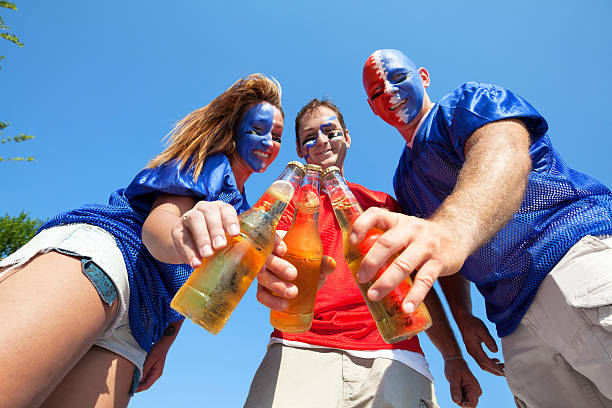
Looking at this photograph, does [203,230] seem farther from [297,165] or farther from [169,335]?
[169,335]

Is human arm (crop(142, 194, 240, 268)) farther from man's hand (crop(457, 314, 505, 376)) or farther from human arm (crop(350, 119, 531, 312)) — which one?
man's hand (crop(457, 314, 505, 376))

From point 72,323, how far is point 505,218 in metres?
1.93

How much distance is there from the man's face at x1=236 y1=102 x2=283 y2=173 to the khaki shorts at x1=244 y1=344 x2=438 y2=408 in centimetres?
152

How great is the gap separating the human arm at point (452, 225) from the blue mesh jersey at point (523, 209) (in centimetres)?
40

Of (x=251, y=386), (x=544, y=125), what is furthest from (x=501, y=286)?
(x=251, y=386)

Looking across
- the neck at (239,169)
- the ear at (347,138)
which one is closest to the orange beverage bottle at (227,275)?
the neck at (239,169)

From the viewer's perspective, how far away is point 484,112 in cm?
205

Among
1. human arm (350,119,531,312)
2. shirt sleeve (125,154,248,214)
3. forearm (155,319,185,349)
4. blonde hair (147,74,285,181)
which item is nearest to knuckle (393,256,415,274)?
human arm (350,119,531,312)

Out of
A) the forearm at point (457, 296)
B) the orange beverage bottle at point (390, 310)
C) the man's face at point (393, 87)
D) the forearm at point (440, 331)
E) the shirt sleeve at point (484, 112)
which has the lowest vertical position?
the forearm at point (440, 331)

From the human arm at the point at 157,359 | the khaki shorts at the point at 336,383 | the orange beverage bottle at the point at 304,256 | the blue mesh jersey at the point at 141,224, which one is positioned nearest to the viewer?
the orange beverage bottle at the point at 304,256

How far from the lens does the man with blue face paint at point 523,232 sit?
4.53 feet

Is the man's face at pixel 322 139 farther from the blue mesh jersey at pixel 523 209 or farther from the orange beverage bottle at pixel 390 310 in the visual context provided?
the orange beverage bottle at pixel 390 310

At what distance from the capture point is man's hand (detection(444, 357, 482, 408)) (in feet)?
8.80

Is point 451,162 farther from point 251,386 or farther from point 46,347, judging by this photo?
point 46,347
